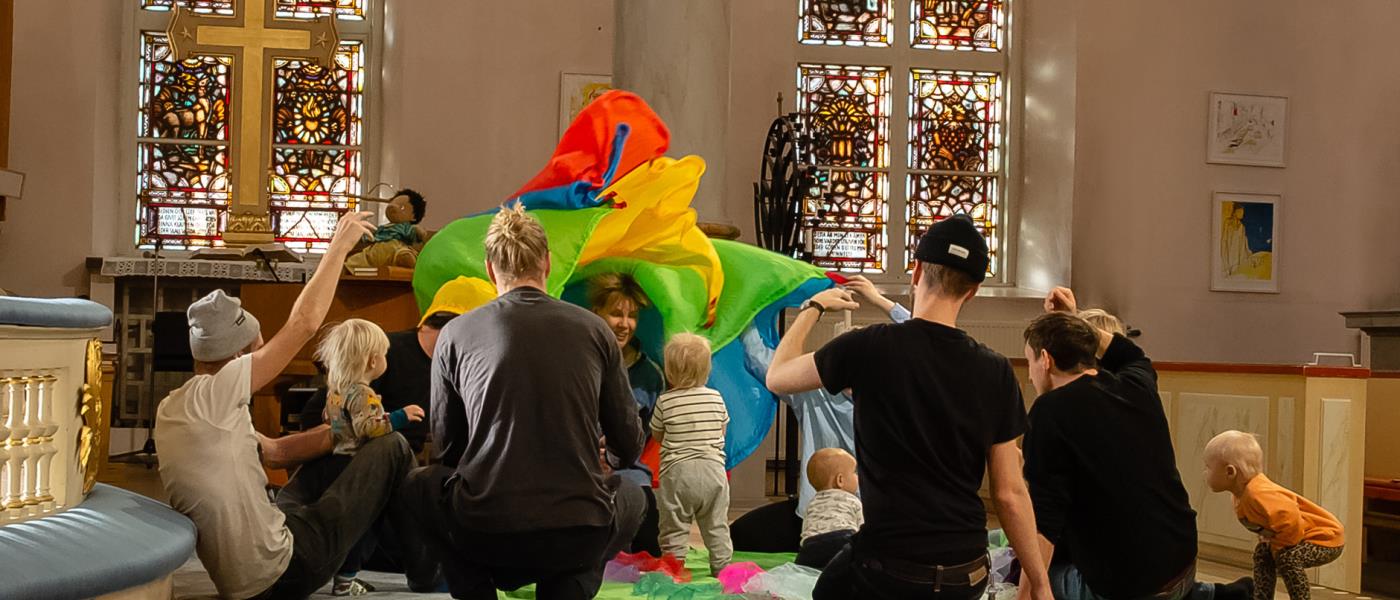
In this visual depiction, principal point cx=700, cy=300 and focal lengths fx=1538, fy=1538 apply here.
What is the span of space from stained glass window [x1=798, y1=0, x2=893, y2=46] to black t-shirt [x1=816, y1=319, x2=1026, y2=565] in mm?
8745

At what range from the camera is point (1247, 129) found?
11.5 meters

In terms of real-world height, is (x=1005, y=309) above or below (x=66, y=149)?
below

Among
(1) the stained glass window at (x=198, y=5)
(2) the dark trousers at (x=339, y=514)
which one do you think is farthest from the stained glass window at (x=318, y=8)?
(2) the dark trousers at (x=339, y=514)

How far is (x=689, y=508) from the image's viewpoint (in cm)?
558

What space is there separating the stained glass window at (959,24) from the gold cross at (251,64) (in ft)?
17.4

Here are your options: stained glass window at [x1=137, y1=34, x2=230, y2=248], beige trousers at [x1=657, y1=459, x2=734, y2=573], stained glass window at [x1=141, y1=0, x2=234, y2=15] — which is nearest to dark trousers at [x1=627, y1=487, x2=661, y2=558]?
beige trousers at [x1=657, y1=459, x2=734, y2=573]

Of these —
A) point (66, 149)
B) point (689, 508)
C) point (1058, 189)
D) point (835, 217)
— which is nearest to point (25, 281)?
point (66, 149)

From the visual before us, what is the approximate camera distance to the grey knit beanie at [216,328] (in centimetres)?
419

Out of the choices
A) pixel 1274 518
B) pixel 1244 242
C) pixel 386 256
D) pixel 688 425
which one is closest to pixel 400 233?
pixel 386 256

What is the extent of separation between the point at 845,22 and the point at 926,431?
29.6ft

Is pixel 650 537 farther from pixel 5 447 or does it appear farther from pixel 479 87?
pixel 479 87

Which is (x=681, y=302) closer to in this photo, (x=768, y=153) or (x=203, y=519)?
(x=203, y=519)

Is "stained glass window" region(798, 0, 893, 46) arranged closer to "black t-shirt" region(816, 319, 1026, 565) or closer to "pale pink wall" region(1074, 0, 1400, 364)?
"pale pink wall" region(1074, 0, 1400, 364)

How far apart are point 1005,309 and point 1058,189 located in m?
1.03
